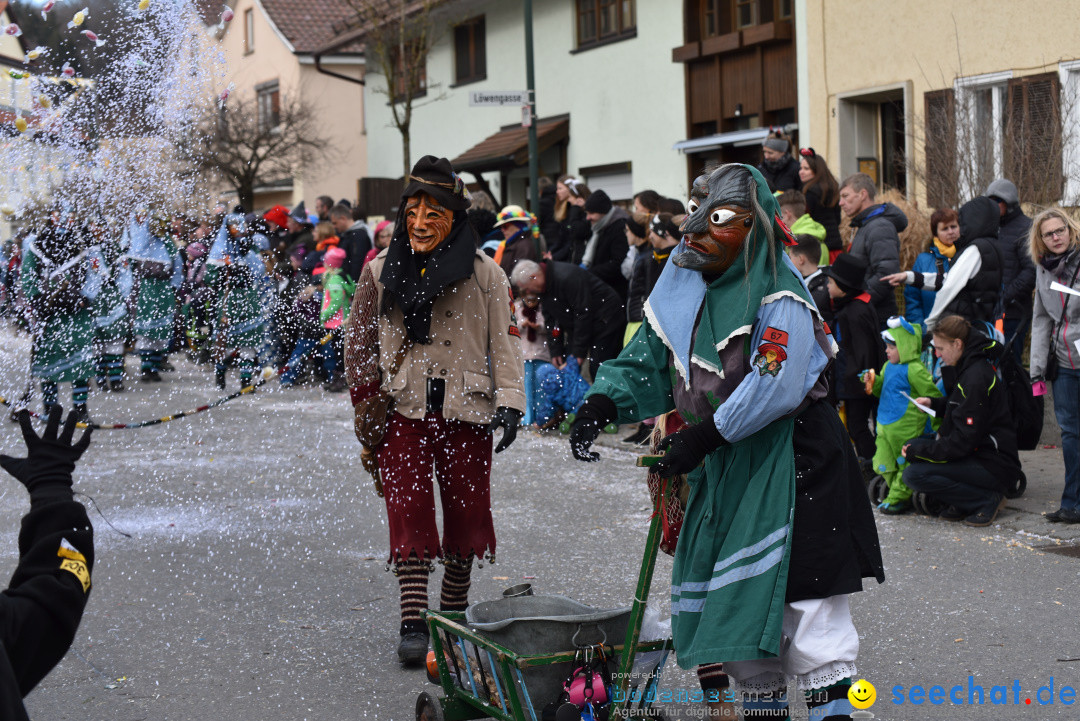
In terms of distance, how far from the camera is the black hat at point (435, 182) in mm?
4988

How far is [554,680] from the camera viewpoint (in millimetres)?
3723

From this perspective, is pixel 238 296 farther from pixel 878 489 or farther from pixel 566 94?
pixel 878 489

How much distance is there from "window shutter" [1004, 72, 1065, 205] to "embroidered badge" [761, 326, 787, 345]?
8.28m

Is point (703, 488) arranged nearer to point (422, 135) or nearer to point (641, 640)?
point (641, 640)

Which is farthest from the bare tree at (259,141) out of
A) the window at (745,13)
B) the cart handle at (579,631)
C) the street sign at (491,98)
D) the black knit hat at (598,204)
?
the cart handle at (579,631)

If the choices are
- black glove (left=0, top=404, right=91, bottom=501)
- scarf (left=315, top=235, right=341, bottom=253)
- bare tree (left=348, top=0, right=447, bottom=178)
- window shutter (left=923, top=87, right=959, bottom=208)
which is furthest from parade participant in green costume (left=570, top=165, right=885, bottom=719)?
bare tree (left=348, top=0, right=447, bottom=178)

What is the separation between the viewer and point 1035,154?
11172 mm

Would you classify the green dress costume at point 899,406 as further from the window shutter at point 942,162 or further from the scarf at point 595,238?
the window shutter at point 942,162

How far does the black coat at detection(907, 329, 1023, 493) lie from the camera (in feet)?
22.9

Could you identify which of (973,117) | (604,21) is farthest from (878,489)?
(604,21)

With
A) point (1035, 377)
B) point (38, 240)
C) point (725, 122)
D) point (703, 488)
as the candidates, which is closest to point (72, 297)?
point (38, 240)

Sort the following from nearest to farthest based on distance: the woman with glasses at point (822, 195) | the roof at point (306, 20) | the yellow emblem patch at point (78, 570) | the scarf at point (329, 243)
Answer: the yellow emblem patch at point (78, 570)
the woman with glasses at point (822, 195)
the scarf at point (329, 243)
the roof at point (306, 20)

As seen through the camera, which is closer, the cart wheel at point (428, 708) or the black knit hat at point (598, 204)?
the cart wheel at point (428, 708)

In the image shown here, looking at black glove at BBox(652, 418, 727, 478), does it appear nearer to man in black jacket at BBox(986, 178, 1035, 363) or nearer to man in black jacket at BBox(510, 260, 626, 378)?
man in black jacket at BBox(986, 178, 1035, 363)
